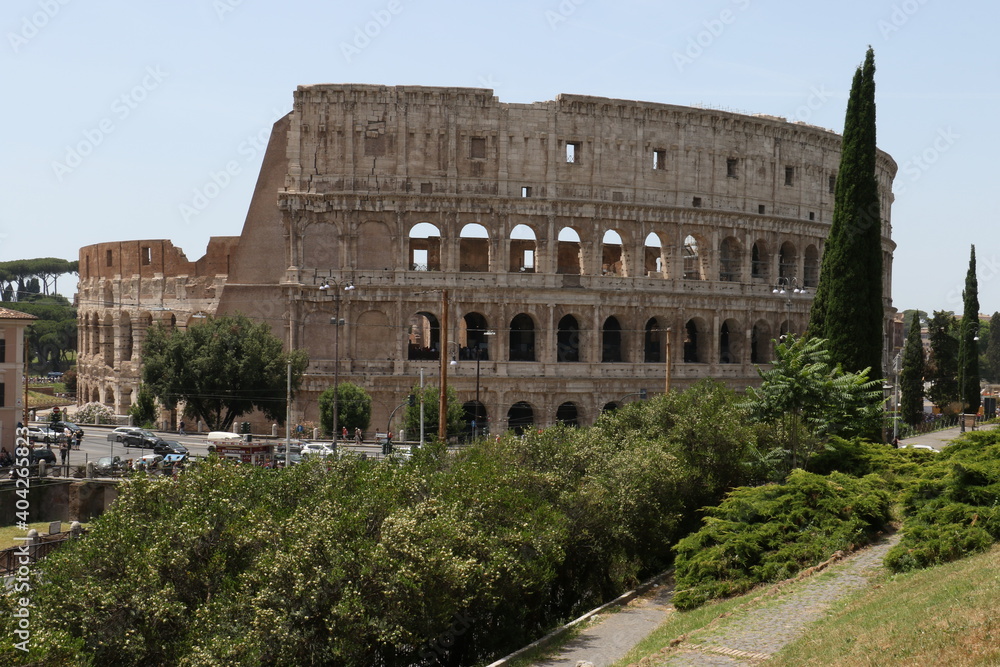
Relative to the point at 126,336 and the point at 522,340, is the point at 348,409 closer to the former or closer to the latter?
the point at 522,340

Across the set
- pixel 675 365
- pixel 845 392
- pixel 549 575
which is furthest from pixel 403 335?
pixel 549 575

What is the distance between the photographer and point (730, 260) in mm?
53906

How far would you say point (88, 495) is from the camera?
34375 millimetres

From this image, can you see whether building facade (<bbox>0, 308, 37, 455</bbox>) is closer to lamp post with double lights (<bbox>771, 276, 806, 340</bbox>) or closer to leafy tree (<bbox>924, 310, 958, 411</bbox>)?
lamp post with double lights (<bbox>771, 276, 806, 340</bbox>)

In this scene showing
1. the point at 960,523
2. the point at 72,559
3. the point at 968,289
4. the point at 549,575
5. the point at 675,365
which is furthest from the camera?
the point at 968,289

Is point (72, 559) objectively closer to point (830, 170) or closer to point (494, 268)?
point (494, 268)

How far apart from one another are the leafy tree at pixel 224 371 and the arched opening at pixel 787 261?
2714cm

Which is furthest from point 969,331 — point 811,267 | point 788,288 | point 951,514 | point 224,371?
point 951,514

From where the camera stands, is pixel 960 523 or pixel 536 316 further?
pixel 536 316

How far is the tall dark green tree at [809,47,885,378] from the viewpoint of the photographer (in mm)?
32094

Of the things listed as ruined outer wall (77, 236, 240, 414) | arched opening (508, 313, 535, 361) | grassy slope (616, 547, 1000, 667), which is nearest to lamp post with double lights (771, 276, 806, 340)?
arched opening (508, 313, 535, 361)

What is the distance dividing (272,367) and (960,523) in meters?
31.7

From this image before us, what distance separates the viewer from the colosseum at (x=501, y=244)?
4759 cm

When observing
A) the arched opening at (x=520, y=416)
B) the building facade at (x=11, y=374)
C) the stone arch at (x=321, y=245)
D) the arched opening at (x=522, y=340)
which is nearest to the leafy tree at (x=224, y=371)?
the stone arch at (x=321, y=245)
